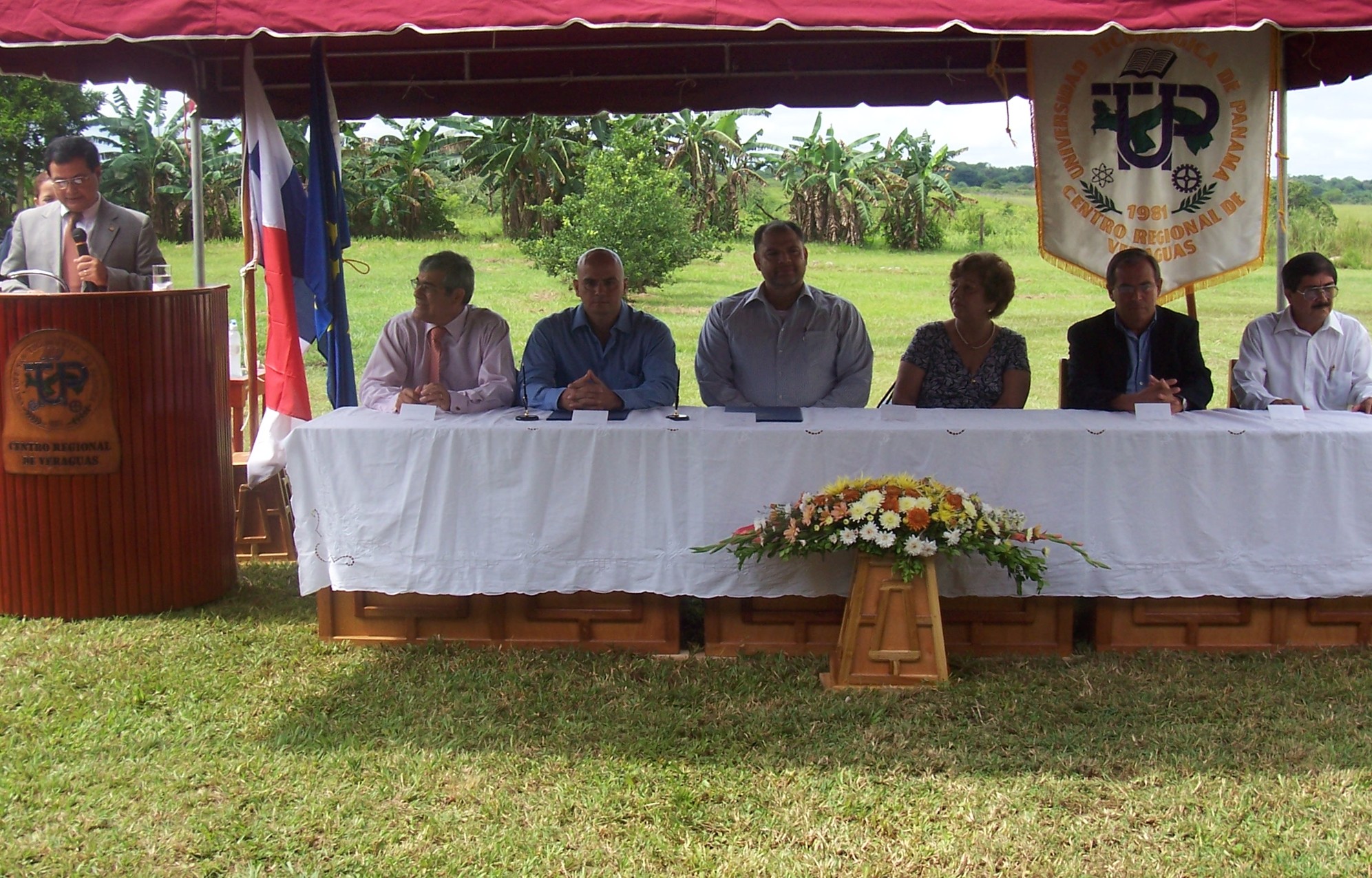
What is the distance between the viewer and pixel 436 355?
4.80m

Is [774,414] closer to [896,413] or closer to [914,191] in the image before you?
[896,413]

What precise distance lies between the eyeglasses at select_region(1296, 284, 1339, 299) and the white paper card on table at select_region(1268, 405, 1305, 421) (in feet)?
2.04

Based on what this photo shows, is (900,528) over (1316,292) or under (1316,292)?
under

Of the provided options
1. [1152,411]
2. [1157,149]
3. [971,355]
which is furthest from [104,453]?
[1157,149]

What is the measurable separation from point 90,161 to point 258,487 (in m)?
1.47

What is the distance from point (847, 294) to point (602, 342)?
12.5 m

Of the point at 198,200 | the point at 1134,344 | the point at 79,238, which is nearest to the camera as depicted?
the point at 79,238

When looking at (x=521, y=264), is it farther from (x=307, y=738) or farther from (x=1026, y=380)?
(x=307, y=738)

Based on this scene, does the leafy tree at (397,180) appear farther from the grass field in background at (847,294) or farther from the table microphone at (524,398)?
the table microphone at (524,398)

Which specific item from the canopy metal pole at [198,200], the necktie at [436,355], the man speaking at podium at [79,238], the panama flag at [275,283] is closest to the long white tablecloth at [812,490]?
the panama flag at [275,283]

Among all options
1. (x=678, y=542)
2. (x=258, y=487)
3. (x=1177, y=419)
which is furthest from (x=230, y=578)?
(x=1177, y=419)

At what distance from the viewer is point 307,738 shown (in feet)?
11.1

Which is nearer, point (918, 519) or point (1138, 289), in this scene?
point (918, 519)

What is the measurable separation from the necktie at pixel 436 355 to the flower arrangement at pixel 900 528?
1.60 meters
